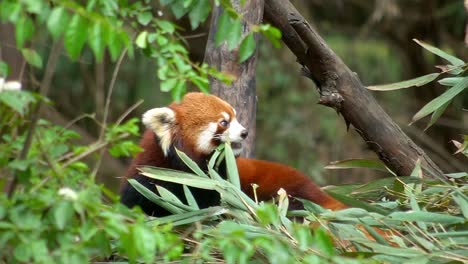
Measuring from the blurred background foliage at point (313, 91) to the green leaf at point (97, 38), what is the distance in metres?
6.20

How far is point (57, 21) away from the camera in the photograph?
211 cm

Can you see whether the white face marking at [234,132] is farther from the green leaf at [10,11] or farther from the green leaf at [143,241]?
the green leaf at [10,11]

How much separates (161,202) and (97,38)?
60.7 inches

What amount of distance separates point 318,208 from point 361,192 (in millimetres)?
521

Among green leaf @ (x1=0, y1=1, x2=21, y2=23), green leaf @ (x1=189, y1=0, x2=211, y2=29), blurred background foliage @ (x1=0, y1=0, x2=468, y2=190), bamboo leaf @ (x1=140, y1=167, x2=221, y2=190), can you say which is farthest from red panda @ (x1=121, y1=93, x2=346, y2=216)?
blurred background foliage @ (x1=0, y1=0, x2=468, y2=190)

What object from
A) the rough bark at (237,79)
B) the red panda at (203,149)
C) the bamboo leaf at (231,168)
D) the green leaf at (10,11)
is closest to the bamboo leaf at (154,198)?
the bamboo leaf at (231,168)

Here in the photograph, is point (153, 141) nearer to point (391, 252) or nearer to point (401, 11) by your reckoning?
point (391, 252)

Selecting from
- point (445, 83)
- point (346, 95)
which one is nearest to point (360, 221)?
point (346, 95)

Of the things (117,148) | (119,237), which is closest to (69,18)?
(119,237)

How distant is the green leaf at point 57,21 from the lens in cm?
209

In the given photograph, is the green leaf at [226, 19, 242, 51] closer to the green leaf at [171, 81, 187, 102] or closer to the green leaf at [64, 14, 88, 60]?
the green leaf at [171, 81, 187, 102]

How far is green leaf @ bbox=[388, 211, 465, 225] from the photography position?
325cm

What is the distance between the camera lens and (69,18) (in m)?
2.15

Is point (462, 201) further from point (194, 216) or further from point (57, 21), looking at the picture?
point (57, 21)
